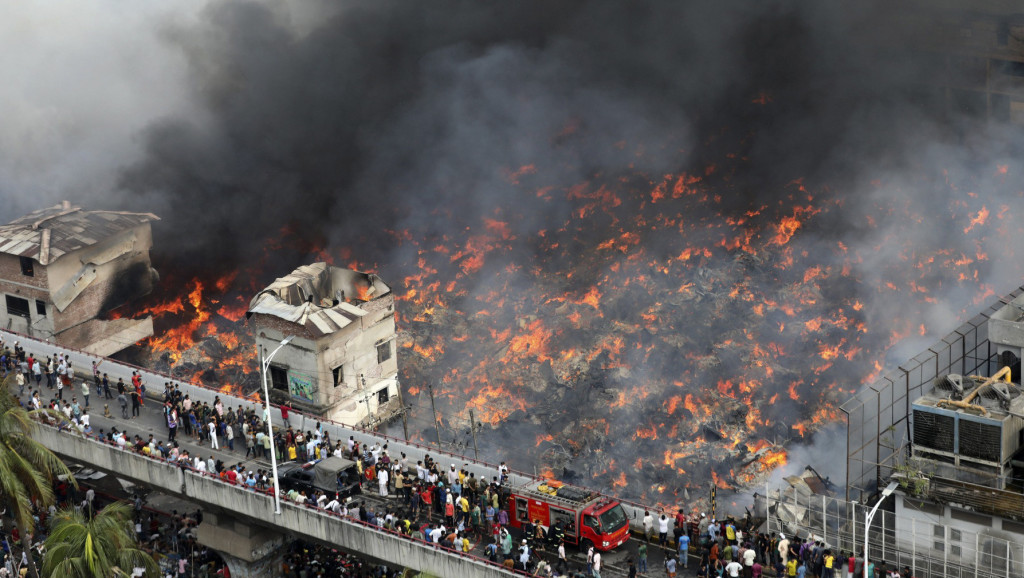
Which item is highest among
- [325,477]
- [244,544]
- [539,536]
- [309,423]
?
[309,423]

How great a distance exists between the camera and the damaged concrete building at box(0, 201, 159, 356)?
53.5m

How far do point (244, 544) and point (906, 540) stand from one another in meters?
19.5

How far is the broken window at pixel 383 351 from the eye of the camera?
4975cm

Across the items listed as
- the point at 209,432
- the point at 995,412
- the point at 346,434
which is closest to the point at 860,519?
the point at 995,412

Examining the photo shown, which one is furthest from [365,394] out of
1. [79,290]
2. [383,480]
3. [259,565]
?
[79,290]

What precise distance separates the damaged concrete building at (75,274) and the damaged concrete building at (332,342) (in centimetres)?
1048

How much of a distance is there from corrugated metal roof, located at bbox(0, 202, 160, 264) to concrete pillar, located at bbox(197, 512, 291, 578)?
1909cm

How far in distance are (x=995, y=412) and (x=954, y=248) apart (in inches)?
1152

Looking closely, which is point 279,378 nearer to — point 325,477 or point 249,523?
point 249,523

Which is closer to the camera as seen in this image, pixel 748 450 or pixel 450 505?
pixel 450 505

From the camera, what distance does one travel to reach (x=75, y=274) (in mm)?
A: 54312

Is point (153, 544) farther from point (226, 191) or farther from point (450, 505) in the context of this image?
point (226, 191)

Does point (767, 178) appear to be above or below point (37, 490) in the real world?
above

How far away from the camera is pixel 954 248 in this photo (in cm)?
5862
